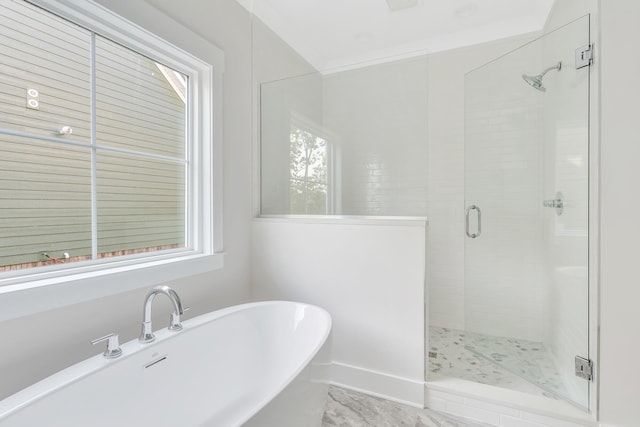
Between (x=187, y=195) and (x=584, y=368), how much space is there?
2338mm

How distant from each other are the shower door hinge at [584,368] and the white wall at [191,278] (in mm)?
1975

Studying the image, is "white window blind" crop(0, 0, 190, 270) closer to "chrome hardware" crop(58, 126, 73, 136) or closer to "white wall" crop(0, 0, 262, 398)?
"chrome hardware" crop(58, 126, 73, 136)

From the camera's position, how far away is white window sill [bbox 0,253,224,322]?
41.3 inches

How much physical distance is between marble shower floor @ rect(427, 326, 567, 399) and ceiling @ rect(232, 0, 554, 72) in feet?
6.74

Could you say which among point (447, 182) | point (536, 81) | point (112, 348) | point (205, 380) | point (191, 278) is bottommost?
point (205, 380)

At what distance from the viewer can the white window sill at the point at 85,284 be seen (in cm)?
105

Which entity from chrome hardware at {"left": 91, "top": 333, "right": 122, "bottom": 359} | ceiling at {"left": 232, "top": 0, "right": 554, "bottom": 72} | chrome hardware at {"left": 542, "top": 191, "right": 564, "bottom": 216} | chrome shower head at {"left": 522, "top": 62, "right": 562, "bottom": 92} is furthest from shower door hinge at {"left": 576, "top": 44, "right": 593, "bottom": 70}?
chrome hardware at {"left": 91, "top": 333, "right": 122, "bottom": 359}

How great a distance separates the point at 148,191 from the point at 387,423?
69.9 inches

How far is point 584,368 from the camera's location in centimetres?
149

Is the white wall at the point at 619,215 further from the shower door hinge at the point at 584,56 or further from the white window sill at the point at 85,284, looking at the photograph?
the white window sill at the point at 85,284

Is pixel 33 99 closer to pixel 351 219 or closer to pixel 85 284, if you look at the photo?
pixel 85 284

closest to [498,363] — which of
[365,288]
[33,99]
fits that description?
[365,288]

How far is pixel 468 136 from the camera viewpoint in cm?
245

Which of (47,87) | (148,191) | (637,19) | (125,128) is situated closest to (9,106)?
(47,87)
